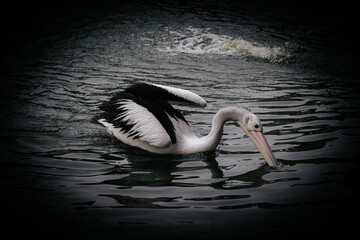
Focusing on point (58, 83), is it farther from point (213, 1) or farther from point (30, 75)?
point (213, 1)

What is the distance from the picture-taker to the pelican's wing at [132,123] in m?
4.29

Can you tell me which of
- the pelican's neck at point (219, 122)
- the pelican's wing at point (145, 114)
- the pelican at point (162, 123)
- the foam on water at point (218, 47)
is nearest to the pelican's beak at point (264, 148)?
the pelican at point (162, 123)

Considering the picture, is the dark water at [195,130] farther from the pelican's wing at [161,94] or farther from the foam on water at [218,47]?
the pelican's wing at [161,94]

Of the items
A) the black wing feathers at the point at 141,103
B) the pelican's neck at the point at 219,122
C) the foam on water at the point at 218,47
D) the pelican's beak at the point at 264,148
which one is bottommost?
the pelican's beak at the point at 264,148

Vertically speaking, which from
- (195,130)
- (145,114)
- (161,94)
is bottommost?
(195,130)

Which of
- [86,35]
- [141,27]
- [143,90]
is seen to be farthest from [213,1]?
[143,90]

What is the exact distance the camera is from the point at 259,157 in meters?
4.29

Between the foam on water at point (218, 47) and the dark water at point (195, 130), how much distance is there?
0.05 metres

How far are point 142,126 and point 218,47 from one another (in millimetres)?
5803

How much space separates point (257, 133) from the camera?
13.4 ft

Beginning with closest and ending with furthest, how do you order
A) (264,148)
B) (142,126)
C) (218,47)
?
(264,148) → (142,126) → (218,47)

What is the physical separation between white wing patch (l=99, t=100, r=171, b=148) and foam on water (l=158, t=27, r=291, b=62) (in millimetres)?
4734

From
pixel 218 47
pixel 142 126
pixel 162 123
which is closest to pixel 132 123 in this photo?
pixel 142 126

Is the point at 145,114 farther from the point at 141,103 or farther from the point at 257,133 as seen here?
the point at 257,133
